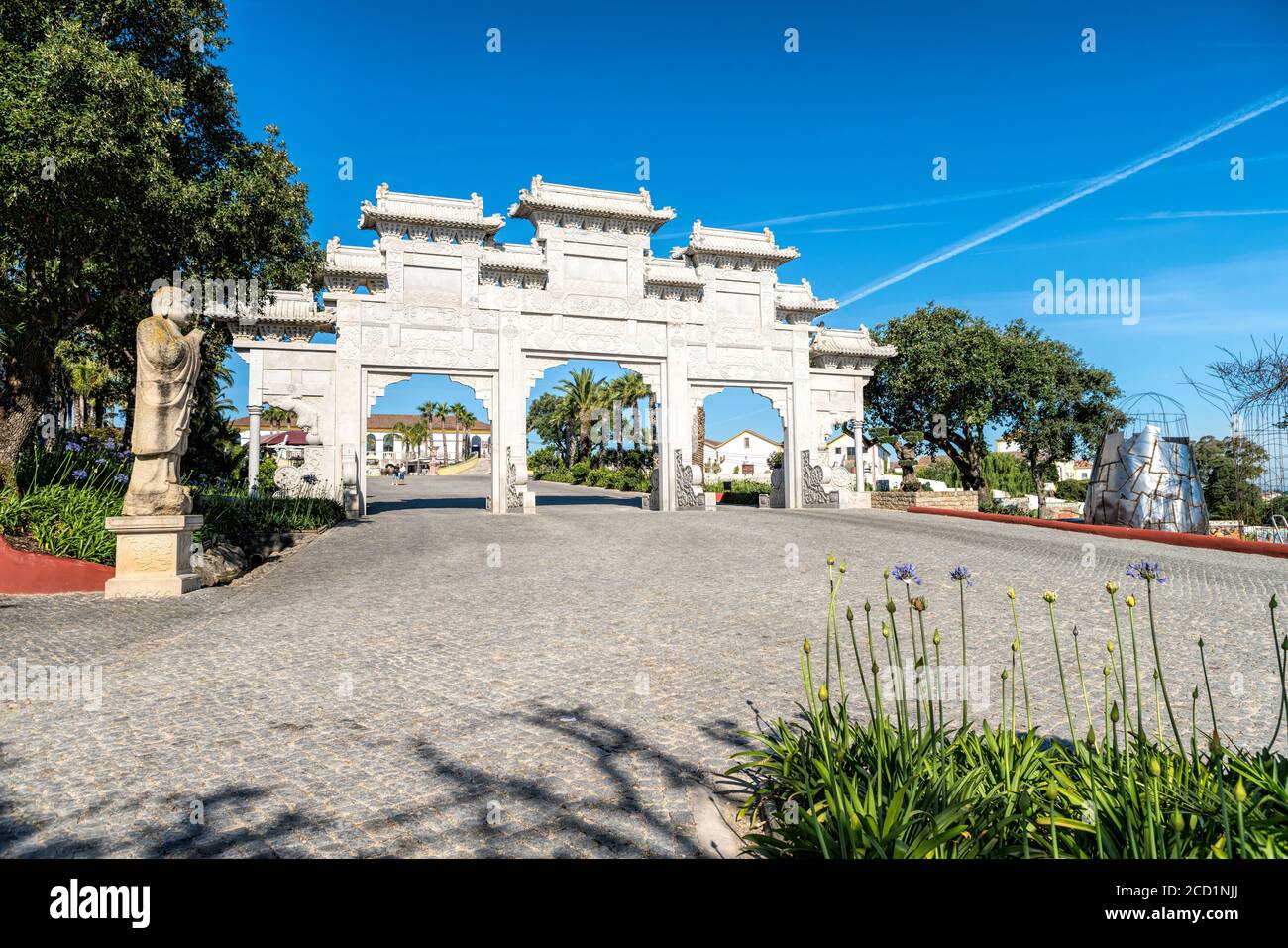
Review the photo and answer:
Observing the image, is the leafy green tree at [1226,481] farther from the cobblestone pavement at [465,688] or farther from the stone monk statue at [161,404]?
the stone monk statue at [161,404]

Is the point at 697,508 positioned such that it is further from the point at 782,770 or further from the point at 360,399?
the point at 782,770

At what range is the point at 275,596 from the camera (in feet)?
27.6

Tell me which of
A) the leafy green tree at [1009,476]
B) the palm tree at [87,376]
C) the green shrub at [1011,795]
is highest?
the palm tree at [87,376]

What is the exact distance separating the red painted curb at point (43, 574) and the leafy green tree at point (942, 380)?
97.0 ft

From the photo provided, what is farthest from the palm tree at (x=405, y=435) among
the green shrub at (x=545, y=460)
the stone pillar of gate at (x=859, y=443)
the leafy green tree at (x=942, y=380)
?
the stone pillar of gate at (x=859, y=443)

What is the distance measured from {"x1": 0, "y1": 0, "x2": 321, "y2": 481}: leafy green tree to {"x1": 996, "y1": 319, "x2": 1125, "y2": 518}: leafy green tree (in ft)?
100

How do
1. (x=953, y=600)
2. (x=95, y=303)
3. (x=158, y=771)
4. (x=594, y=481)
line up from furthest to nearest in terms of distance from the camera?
(x=594, y=481) → (x=95, y=303) → (x=953, y=600) → (x=158, y=771)

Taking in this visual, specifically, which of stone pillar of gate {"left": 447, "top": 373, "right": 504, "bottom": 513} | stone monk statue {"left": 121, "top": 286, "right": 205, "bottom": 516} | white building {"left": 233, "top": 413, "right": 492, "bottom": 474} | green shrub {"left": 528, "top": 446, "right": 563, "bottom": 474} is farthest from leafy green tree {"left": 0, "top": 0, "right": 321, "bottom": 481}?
white building {"left": 233, "top": 413, "right": 492, "bottom": 474}

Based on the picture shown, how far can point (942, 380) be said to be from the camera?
1220 inches

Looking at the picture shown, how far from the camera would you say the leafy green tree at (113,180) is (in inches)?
340

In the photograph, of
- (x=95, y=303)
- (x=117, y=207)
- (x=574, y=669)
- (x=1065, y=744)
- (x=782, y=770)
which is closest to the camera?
(x=782, y=770)

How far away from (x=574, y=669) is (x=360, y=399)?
16794 millimetres

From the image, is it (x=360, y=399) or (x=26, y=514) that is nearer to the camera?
(x=26, y=514)

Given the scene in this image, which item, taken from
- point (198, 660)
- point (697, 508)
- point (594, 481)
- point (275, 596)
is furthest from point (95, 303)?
point (594, 481)
